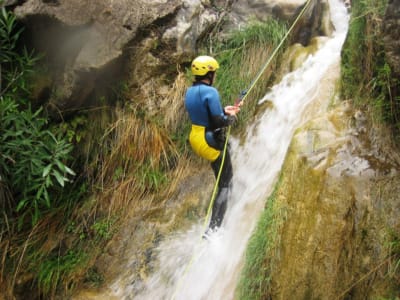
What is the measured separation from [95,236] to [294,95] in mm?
2657

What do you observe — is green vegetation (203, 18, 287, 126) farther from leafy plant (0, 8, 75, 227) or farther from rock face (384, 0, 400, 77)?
leafy plant (0, 8, 75, 227)

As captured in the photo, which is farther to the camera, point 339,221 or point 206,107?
point 206,107

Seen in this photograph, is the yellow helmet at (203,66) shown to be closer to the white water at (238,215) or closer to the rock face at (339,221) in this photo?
the rock face at (339,221)

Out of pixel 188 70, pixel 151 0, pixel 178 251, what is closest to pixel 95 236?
pixel 178 251

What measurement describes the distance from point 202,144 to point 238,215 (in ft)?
2.60

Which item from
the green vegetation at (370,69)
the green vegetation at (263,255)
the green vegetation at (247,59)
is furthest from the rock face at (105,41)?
the green vegetation at (263,255)

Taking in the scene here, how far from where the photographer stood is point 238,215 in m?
3.49

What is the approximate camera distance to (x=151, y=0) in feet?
13.7

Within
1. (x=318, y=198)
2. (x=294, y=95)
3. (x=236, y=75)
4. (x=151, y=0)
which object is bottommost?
(x=318, y=198)

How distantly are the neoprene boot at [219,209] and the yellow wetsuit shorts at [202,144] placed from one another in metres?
0.38

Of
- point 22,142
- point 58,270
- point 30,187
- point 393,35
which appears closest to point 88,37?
point 22,142

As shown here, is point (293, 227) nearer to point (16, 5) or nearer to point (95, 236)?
point (95, 236)

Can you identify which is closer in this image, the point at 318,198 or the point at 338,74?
the point at 318,198

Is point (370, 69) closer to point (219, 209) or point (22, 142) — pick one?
point (219, 209)
